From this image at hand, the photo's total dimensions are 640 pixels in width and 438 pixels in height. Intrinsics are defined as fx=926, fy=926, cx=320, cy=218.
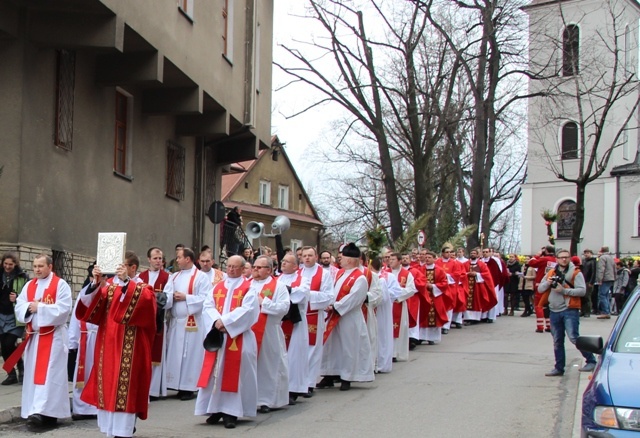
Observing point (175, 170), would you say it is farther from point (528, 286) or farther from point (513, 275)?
point (513, 275)

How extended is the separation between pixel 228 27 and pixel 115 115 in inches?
204

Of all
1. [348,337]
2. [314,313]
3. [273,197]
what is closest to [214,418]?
[314,313]

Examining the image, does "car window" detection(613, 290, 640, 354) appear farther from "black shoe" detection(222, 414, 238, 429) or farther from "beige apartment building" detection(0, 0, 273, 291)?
"beige apartment building" detection(0, 0, 273, 291)

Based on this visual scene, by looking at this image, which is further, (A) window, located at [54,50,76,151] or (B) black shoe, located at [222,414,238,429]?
(A) window, located at [54,50,76,151]

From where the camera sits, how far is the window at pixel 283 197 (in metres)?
54.8

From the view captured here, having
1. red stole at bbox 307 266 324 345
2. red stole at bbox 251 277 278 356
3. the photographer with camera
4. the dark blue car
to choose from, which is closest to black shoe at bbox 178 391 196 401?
red stole at bbox 307 266 324 345

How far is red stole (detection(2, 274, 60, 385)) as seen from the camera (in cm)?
962

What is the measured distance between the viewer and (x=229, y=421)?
32.1ft

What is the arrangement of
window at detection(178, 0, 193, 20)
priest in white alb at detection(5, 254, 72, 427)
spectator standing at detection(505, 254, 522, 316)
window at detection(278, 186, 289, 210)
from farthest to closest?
window at detection(278, 186, 289, 210) → spectator standing at detection(505, 254, 522, 316) → window at detection(178, 0, 193, 20) → priest in white alb at detection(5, 254, 72, 427)

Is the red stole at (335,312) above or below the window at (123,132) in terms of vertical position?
below

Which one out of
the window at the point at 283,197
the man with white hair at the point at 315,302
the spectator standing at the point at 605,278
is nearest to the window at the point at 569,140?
the window at the point at 283,197

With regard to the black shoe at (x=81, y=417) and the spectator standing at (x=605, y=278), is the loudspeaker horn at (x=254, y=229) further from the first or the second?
the black shoe at (x=81, y=417)

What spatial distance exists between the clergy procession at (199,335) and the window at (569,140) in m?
40.6

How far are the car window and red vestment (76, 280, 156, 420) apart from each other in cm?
434
